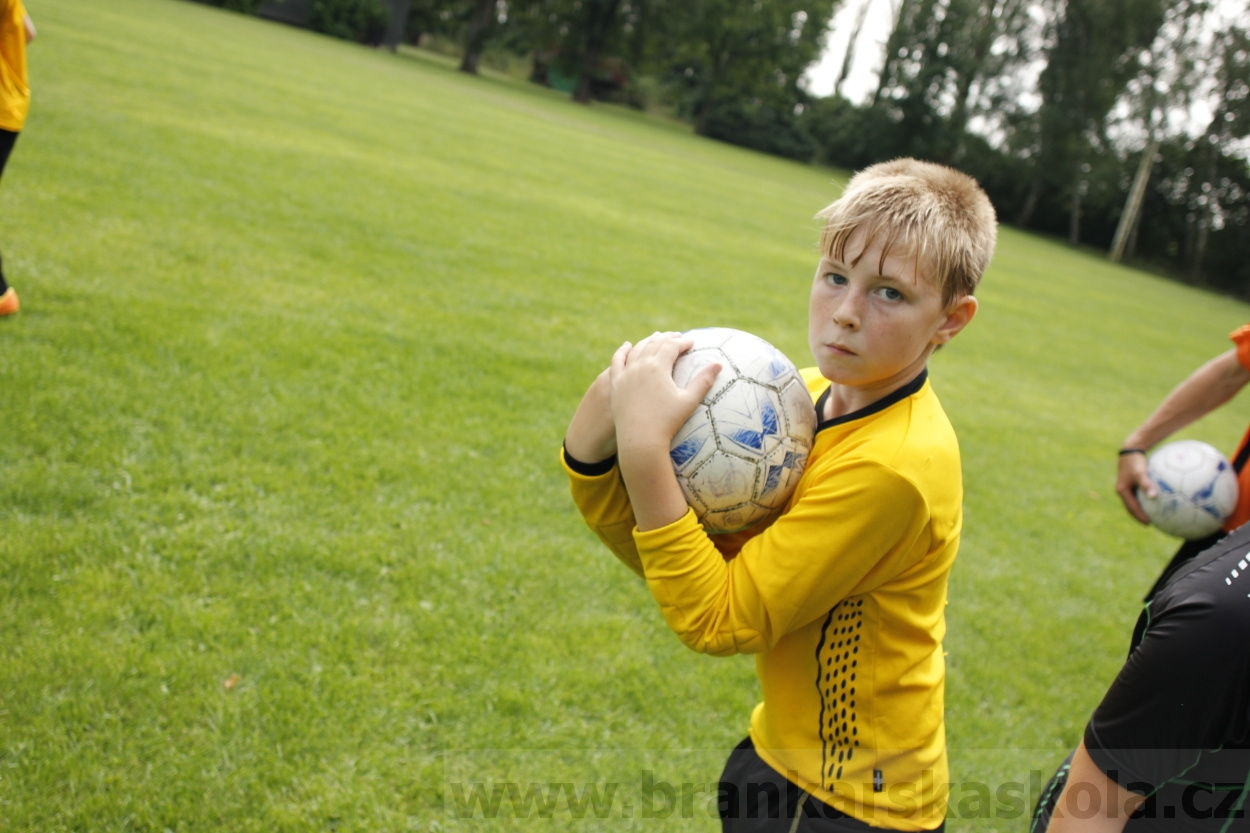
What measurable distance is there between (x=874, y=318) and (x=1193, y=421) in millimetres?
2442

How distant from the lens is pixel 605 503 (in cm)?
207

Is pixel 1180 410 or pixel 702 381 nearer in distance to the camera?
pixel 702 381

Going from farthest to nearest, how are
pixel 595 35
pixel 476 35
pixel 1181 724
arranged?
pixel 595 35
pixel 476 35
pixel 1181 724

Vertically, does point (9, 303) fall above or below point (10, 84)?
below

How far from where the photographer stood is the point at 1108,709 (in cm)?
163

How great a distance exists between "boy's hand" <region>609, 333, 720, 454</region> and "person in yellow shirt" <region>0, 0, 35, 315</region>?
557 cm

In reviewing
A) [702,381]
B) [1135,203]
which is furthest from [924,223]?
[1135,203]

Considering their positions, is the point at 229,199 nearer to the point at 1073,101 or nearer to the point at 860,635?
the point at 860,635

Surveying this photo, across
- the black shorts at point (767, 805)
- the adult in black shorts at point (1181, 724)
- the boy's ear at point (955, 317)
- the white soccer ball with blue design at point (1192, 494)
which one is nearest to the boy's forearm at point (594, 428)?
the boy's ear at point (955, 317)

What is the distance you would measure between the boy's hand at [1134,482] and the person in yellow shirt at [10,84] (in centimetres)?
648

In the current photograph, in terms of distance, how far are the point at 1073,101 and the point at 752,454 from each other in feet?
186

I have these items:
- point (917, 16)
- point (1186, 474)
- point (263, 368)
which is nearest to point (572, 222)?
point (263, 368)

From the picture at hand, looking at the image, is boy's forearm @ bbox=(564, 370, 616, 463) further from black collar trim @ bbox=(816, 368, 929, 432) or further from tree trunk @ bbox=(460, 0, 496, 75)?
tree trunk @ bbox=(460, 0, 496, 75)

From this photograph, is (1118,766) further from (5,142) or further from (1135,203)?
(1135,203)
